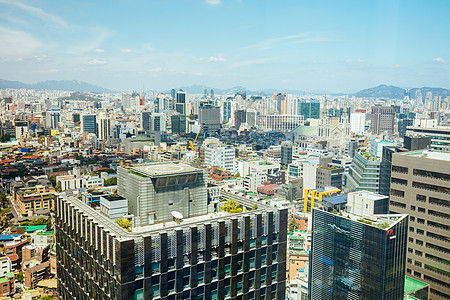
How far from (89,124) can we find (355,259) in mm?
34905

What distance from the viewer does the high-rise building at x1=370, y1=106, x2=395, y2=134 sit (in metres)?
43.2

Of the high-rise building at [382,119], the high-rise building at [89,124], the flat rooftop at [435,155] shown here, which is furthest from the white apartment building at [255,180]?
A: the high-rise building at [382,119]

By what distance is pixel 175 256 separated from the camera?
3.91 meters

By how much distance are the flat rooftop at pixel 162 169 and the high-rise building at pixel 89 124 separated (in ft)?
116

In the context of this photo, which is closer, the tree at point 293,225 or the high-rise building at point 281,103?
the tree at point 293,225

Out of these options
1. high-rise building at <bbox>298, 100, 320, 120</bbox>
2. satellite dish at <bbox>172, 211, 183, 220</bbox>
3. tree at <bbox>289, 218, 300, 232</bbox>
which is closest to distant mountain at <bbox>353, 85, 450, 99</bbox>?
tree at <bbox>289, 218, 300, 232</bbox>

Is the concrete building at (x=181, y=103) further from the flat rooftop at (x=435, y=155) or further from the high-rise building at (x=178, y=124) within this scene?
the flat rooftop at (x=435, y=155)

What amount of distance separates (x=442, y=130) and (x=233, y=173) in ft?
36.1

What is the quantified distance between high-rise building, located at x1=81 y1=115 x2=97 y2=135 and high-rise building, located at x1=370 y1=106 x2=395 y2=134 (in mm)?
30141

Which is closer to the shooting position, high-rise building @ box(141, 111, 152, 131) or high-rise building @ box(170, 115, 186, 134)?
high-rise building @ box(170, 115, 186, 134)

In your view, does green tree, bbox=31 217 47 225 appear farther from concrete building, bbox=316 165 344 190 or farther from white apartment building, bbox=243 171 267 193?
concrete building, bbox=316 165 344 190

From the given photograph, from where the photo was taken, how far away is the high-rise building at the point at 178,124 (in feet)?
138

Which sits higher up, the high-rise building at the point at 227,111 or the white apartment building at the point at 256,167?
the high-rise building at the point at 227,111

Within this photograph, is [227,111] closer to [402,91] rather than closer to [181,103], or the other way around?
[181,103]
